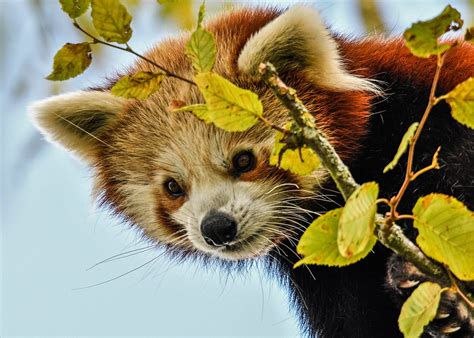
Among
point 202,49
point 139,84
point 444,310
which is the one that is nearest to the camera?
point 202,49

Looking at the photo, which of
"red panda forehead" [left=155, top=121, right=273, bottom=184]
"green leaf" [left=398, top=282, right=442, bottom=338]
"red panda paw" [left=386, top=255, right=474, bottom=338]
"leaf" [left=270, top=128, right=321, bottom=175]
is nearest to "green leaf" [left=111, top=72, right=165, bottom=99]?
"leaf" [left=270, top=128, right=321, bottom=175]

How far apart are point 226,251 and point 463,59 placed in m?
1.29

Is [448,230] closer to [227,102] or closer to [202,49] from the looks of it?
[227,102]

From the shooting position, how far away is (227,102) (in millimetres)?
1589

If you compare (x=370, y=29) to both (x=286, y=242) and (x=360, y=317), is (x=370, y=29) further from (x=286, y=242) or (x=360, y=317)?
(x=360, y=317)

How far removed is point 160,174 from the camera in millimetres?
3268

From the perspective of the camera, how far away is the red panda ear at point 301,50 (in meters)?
2.86

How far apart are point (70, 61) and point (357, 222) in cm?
93

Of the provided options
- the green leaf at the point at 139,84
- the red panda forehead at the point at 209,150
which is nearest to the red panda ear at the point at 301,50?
the red panda forehead at the point at 209,150

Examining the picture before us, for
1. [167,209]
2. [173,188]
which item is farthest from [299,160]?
[167,209]

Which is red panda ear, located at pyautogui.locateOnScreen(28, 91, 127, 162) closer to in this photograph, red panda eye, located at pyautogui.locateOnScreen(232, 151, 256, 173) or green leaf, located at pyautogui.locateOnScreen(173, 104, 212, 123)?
red panda eye, located at pyautogui.locateOnScreen(232, 151, 256, 173)

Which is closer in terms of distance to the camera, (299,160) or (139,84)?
(299,160)

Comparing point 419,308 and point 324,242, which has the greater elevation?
point 324,242

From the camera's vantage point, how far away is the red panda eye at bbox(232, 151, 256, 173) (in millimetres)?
3066
